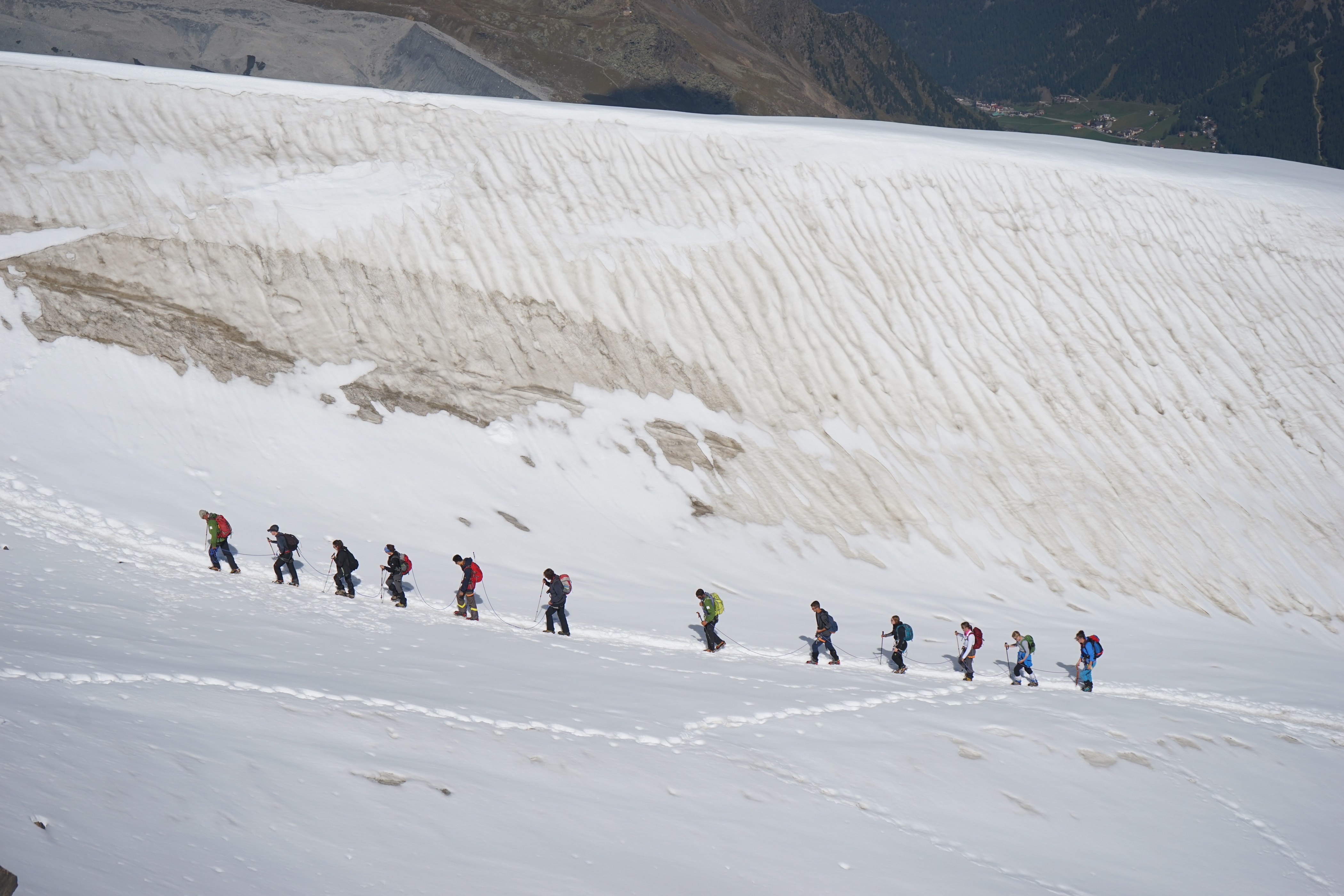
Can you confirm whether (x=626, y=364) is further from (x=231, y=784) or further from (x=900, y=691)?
(x=231, y=784)

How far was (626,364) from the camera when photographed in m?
23.2

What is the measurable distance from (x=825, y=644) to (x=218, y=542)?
9.33 m

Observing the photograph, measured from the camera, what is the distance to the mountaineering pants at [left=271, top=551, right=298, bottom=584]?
Answer: 599 inches

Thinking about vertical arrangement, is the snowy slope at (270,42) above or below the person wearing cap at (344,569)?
above

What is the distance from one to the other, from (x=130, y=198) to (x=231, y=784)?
64.7 ft

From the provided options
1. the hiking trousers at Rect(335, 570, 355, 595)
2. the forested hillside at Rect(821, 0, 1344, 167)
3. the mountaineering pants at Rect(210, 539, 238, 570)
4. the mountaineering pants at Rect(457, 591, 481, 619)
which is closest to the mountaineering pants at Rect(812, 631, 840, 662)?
the mountaineering pants at Rect(457, 591, 481, 619)

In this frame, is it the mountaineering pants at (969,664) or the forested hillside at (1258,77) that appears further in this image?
the forested hillside at (1258,77)

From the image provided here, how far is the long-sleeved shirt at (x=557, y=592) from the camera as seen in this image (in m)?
14.7

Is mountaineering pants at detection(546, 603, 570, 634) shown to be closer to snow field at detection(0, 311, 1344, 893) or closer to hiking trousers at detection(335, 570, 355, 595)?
snow field at detection(0, 311, 1344, 893)

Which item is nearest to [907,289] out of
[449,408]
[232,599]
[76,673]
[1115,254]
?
[1115,254]

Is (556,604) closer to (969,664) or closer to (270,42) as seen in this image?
(969,664)

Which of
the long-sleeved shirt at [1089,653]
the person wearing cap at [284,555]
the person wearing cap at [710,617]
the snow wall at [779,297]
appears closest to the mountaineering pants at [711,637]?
the person wearing cap at [710,617]

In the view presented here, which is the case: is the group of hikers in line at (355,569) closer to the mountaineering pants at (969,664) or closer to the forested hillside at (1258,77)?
the mountaineering pants at (969,664)

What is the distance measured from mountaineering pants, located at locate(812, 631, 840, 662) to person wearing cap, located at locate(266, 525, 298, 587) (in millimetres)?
7730
